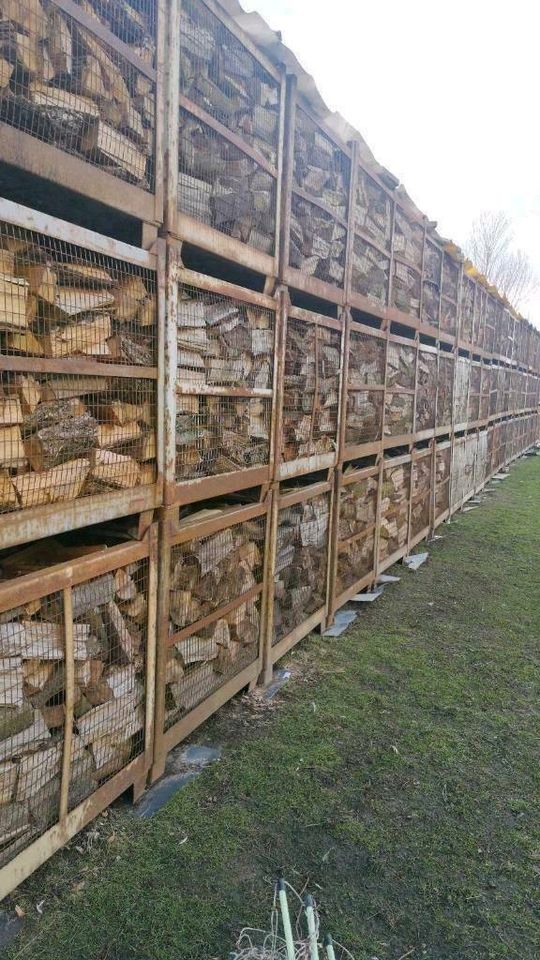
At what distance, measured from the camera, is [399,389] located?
20.5ft

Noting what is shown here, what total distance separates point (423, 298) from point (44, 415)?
5622mm

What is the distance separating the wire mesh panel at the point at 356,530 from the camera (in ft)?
17.5

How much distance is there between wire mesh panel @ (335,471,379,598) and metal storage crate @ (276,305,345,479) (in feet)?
2.09

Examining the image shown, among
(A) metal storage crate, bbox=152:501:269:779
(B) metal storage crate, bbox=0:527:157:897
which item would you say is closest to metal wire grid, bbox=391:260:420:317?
(A) metal storage crate, bbox=152:501:269:779

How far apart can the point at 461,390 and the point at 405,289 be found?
11.3ft

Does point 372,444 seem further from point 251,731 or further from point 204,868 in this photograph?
point 204,868

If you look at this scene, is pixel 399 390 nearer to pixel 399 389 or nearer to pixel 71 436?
pixel 399 389

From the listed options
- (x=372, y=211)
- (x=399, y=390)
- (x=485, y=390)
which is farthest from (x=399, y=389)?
(x=485, y=390)

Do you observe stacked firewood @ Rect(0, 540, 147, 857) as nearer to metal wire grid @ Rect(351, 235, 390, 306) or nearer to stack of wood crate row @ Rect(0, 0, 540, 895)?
stack of wood crate row @ Rect(0, 0, 540, 895)

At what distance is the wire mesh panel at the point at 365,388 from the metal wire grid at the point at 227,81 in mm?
1871

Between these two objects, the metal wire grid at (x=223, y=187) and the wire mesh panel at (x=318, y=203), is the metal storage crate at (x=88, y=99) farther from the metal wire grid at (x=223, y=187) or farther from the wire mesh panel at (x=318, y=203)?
the wire mesh panel at (x=318, y=203)

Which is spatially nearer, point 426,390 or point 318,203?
point 318,203

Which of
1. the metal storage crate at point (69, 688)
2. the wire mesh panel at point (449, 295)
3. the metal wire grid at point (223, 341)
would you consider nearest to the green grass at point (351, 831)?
the metal storage crate at point (69, 688)

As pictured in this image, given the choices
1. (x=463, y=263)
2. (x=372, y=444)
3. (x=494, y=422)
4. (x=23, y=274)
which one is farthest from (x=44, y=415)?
(x=494, y=422)
